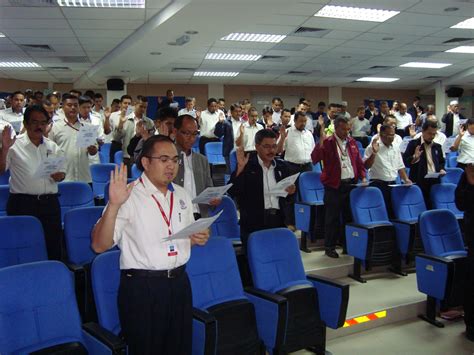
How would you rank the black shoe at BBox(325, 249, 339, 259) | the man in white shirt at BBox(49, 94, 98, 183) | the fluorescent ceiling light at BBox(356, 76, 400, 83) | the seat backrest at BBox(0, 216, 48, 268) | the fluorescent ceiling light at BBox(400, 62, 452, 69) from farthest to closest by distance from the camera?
the fluorescent ceiling light at BBox(356, 76, 400, 83)
the fluorescent ceiling light at BBox(400, 62, 452, 69)
the black shoe at BBox(325, 249, 339, 259)
the man in white shirt at BBox(49, 94, 98, 183)
the seat backrest at BBox(0, 216, 48, 268)

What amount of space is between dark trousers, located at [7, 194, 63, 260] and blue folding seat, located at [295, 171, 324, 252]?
8.11 feet

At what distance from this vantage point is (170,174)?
6.40ft

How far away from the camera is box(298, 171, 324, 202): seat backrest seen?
4.90 m

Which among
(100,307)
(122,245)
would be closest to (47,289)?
(100,307)

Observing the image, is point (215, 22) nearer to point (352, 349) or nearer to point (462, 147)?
point (462, 147)

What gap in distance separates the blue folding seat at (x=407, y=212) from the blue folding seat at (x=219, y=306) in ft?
7.12

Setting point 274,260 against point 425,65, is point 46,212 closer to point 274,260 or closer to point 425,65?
point 274,260

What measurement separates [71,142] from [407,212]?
3.41 m

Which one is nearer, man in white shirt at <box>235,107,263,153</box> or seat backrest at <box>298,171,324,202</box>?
seat backrest at <box>298,171,324,202</box>

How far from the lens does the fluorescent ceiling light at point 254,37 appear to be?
8430mm

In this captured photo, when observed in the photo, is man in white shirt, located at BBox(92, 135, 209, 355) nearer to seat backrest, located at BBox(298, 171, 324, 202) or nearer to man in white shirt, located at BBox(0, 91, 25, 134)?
seat backrest, located at BBox(298, 171, 324, 202)

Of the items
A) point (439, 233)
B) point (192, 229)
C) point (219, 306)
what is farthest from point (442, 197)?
point (192, 229)

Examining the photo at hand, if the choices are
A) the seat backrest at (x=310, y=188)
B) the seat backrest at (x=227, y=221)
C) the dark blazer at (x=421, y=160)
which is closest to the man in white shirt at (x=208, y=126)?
the seat backrest at (x=310, y=188)

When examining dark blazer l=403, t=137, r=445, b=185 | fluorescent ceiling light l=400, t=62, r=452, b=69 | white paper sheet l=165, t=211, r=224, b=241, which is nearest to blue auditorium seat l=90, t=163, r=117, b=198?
white paper sheet l=165, t=211, r=224, b=241
